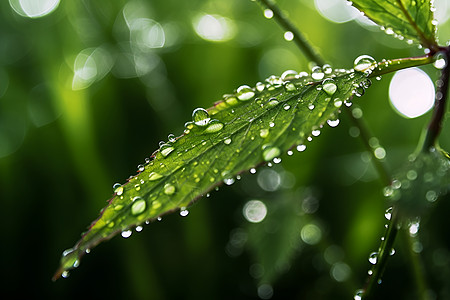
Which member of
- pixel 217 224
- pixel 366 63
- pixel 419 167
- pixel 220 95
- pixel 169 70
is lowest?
pixel 419 167

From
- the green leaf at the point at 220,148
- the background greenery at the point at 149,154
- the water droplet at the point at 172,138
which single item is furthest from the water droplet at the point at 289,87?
the background greenery at the point at 149,154

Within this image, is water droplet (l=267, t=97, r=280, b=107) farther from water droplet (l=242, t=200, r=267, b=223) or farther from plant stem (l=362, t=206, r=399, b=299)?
water droplet (l=242, t=200, r=267, b=223)

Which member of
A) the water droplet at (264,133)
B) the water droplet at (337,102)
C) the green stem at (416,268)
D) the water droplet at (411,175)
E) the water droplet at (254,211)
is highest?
the water droplet at (254,211)

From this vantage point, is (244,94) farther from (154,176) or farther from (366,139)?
(366,139)

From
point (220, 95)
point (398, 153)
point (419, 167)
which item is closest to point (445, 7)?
point (398, 153)

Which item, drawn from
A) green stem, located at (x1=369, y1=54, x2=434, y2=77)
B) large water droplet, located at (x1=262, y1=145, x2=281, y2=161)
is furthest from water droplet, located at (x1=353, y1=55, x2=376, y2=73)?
large water droplet, located at (x1=262, y1=145, x2=281, y2=161)

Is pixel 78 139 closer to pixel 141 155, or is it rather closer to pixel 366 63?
pixel 141 155

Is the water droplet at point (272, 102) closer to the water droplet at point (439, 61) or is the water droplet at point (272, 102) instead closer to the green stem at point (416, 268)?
the water droplet at point (439, 61)
